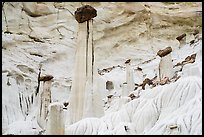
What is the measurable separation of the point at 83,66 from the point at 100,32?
13559mm

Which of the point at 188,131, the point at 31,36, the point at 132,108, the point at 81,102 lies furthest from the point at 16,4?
the point at 188,131

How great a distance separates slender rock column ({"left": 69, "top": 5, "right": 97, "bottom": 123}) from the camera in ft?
42.0

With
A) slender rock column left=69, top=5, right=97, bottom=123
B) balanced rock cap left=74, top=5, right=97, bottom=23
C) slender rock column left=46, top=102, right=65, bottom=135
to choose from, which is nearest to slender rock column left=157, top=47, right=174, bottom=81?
slender rock column left=69, top=5, right=97, bottom=123

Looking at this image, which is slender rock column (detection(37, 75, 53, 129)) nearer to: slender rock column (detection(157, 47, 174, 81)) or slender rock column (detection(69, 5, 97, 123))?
slender rock column (detection(69, 5, 97, 123))

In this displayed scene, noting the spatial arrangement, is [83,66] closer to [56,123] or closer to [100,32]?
[56,123]

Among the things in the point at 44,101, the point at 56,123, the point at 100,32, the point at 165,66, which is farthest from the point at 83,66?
the point at 100,32

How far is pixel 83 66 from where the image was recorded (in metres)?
13.4

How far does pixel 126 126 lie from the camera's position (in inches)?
319

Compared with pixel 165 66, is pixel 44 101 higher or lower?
lower

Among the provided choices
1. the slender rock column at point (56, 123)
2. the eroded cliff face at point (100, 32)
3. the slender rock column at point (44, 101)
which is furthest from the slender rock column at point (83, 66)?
the eroded cliff face at point (100, 32)

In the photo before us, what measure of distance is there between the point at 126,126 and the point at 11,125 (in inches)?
389

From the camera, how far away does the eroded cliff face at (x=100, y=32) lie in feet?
78.2

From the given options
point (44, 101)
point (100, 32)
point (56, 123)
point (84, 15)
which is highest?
point (100, 32)

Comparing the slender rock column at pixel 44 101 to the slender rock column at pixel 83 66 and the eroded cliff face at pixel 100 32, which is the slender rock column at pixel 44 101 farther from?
the eroded cliff face at pixel 100 32
